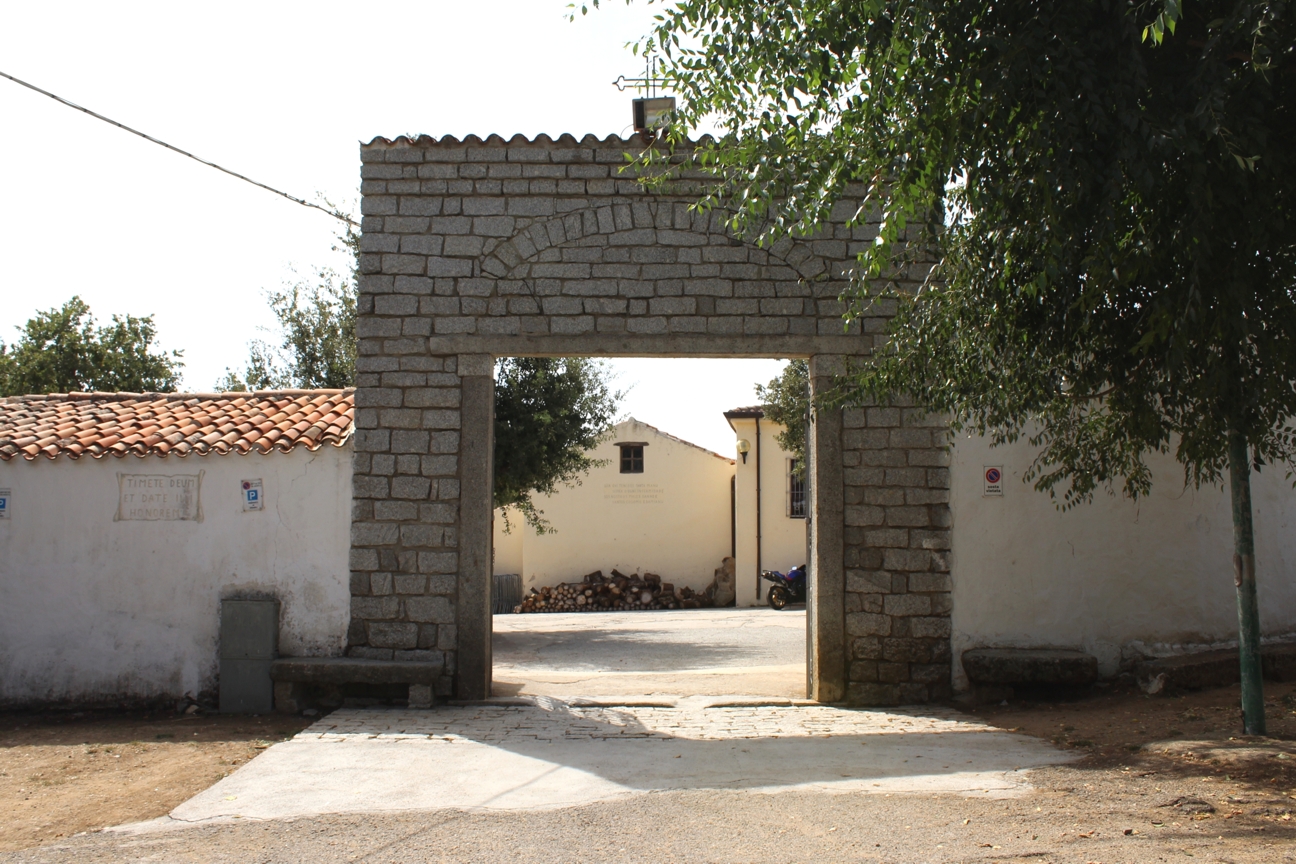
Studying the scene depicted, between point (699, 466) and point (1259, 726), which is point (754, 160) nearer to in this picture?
point (1259, 726)

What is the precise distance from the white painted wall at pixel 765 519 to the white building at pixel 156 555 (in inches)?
603

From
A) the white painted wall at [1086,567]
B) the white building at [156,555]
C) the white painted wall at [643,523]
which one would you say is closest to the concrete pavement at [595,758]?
the white painted wall at [1086,567]

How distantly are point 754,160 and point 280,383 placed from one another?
41.7 ft

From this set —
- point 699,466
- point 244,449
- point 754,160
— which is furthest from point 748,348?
point 699,466

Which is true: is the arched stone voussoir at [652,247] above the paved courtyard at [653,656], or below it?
above

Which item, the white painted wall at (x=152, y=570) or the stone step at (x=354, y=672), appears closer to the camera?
the stone step at (x=354, y=672)

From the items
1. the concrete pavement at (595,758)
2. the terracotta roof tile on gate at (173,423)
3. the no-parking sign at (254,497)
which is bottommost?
the concrete pavement at (595,758)

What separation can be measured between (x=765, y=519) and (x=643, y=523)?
3.47 m

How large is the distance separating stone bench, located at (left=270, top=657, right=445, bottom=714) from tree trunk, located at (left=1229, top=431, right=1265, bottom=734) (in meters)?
5.37

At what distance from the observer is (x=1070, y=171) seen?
440 centimetres

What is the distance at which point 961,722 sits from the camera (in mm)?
6871

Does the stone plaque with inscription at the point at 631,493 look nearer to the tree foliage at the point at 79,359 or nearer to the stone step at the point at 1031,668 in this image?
the tree foliage at the point at 79,359

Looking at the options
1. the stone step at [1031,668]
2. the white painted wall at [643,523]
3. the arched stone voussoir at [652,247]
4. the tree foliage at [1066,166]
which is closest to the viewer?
the tree foliage at [1066,166]

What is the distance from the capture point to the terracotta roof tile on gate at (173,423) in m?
7.66
